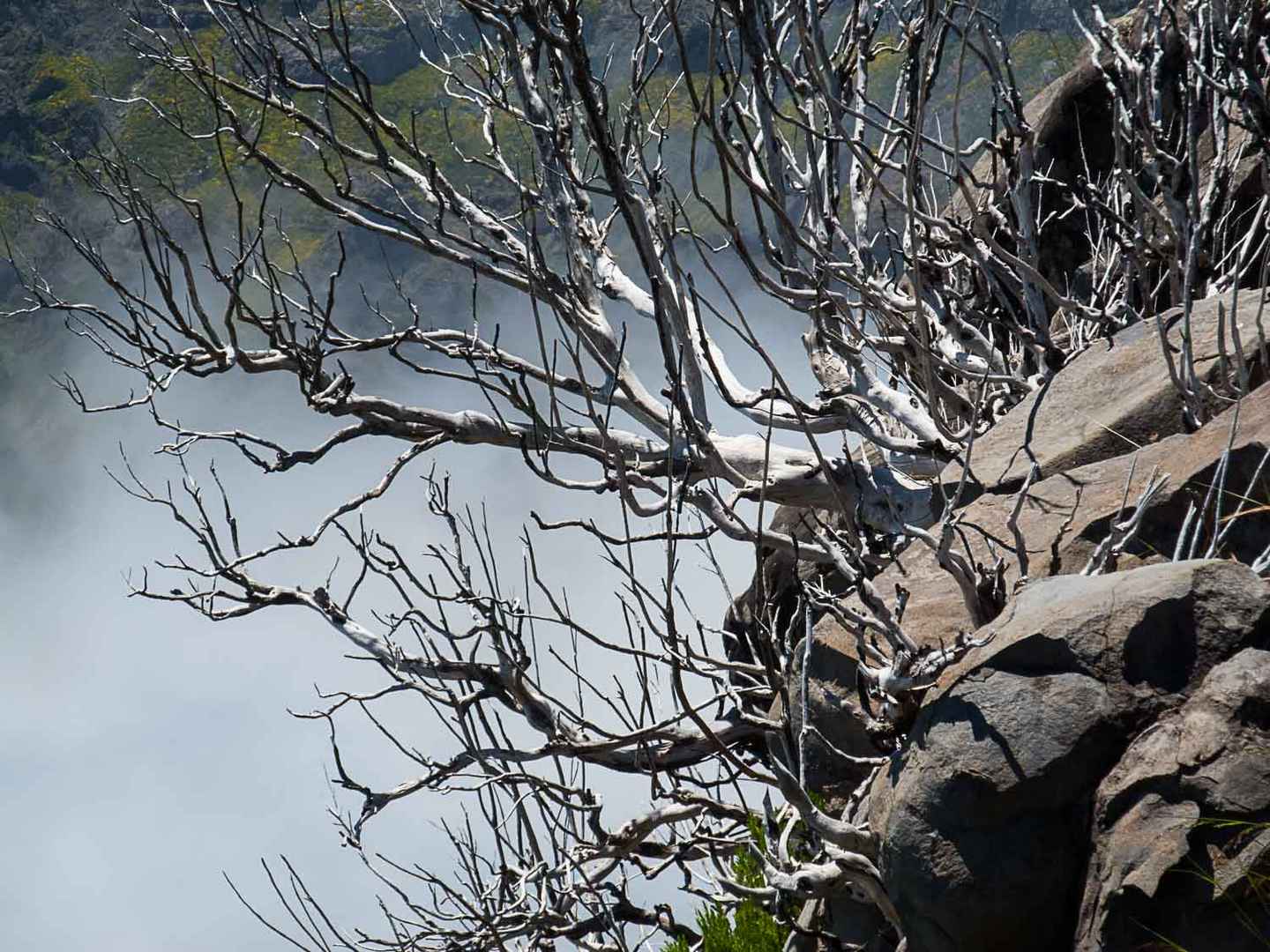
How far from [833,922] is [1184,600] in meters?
1.41

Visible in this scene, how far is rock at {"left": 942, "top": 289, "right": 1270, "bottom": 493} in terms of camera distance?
467 cm

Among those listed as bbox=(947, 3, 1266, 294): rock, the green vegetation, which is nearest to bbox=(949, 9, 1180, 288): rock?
bbox=(947, 3, 1266, 294): rock

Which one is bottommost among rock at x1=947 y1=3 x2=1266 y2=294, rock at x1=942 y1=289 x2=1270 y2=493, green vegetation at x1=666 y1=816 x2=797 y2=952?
green vegetation at x1=666 y1=816 x2=797 y2=952

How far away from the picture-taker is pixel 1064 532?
401 centimetres

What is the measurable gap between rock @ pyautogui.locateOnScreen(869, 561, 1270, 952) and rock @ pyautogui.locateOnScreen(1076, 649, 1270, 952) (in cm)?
5

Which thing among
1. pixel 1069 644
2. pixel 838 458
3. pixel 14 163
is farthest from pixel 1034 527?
pixel 14 163

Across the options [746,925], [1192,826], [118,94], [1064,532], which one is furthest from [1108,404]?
[118,94]

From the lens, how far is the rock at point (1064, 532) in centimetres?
369

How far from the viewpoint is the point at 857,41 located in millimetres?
7656

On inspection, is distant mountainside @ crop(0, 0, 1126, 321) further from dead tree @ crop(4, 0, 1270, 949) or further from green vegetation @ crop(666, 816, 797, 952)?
green vegetation @ crop(666, 816, 797, 952)

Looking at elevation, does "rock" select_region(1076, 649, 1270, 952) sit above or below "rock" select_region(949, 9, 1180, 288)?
below

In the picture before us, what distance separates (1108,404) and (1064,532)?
1149mm

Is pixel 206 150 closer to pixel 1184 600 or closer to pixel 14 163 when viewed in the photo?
pixel 14 163

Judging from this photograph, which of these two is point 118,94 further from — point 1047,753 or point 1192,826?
point 1192,826
